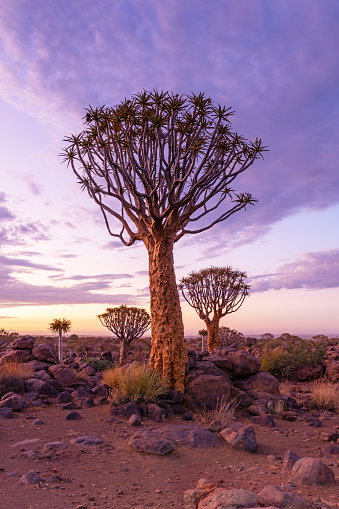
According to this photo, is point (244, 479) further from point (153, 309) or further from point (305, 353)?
point (305, 353)

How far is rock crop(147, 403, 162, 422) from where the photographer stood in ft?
28.6

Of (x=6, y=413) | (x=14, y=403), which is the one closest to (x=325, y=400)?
(x=14, y=403)

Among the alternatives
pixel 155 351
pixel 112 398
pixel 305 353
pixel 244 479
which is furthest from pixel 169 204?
pixel 305 353

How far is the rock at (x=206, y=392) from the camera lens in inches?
389

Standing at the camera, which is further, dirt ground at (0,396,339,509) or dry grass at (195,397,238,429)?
dry grass at (195,397,238,429)

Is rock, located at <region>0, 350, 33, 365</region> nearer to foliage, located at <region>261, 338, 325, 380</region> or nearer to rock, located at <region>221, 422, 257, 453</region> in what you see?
rock, located at <region>221, 422, 257, 453</region>

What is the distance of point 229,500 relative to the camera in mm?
4055

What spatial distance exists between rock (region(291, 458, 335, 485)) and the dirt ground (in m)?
0.10

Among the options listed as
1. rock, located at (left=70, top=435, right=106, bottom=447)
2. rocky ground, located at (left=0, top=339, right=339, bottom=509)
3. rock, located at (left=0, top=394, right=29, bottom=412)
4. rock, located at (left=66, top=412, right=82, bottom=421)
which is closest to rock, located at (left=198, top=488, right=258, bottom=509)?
rocky ground, located at (left=0, top=339, right=339, bottom=509)

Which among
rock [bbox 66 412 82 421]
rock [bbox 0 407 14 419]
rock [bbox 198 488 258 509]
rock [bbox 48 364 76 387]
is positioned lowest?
rock [bbox 198 488 258 509]

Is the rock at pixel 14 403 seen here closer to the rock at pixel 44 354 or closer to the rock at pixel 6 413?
the rock at pixel 6 413

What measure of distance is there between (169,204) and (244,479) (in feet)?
22.7

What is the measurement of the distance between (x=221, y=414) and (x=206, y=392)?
1.47 m

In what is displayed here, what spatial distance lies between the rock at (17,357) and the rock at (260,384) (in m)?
7.34
